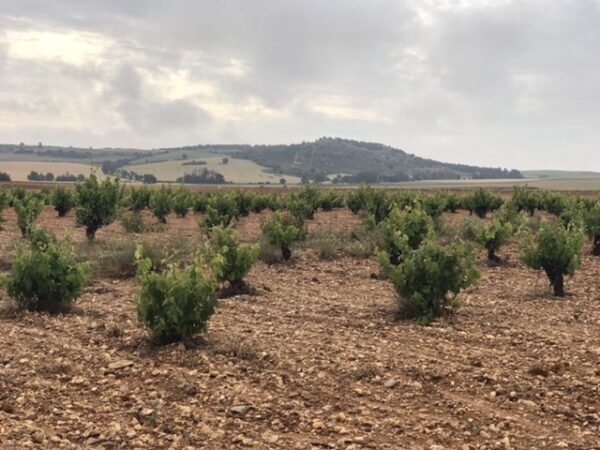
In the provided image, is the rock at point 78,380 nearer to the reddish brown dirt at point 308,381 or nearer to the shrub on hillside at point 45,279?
the reddish brown dirt at point 308,381

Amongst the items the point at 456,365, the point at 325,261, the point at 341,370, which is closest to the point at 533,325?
the point at 456,365

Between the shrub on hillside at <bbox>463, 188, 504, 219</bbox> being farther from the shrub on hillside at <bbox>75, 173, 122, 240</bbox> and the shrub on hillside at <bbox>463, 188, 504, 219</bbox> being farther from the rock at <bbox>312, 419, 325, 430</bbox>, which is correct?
the rock at <bbox>312, 419, 325, 430</bbox>

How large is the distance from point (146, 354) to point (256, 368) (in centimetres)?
157

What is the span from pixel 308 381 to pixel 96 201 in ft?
53.4

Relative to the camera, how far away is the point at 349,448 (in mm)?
5141

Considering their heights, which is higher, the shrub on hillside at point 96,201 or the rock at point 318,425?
the shrub on hillside at point 96,201

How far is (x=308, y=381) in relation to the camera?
6.69m

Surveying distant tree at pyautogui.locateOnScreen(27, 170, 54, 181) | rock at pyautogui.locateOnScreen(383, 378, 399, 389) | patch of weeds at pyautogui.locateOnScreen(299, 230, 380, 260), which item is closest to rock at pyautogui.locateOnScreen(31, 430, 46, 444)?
rock at pyautogui.locateOnScreen(383, 378, 399, 389)

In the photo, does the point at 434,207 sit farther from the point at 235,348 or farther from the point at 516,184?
the point at 516,184

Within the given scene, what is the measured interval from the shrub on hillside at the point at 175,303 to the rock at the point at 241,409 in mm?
2196

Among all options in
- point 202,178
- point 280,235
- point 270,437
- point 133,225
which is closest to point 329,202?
point 133,225

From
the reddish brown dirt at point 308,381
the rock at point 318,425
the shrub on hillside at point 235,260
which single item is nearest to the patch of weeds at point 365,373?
the reddish brown dirt at point 308,381

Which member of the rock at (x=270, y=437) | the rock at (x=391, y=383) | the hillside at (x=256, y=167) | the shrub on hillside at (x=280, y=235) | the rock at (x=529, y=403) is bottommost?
the rock at (x=270, y=437)

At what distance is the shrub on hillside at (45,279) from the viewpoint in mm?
9766
